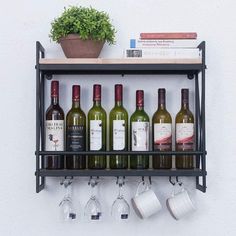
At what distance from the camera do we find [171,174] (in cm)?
133

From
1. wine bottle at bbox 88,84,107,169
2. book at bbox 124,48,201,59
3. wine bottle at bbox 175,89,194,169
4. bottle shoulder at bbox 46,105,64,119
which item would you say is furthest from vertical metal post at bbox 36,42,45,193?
wine bottle at bbox 175,89,194,169

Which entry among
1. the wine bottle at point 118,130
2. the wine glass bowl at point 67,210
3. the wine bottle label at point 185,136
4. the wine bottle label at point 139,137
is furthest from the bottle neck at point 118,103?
the wine glass bowl at point 67,210

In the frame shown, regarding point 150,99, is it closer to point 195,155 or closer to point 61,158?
point 195,155

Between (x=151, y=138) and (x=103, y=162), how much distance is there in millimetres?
182

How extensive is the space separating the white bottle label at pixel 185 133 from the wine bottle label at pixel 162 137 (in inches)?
1.4

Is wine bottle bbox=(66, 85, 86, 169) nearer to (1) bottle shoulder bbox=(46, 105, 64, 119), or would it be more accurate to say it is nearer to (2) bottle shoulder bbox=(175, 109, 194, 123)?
(1) bottle shoulder bbox=(46, 105, 64, 119)

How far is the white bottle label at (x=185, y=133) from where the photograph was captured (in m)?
1.37

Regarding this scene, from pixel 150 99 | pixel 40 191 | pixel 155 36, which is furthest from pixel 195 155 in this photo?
pixel 40 191

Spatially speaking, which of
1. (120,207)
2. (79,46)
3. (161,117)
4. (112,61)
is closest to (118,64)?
(112,61)

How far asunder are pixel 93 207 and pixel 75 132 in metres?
0.27

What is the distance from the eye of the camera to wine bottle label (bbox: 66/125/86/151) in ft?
4.48

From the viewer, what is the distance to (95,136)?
4.47 feet

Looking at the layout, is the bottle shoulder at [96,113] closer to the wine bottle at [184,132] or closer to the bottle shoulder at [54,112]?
the bottle shoulder at [54,112]

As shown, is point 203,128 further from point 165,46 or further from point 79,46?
point 79,46
